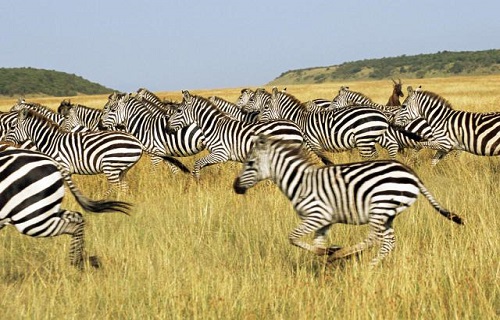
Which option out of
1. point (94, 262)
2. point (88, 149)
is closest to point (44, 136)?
point (88, 149)

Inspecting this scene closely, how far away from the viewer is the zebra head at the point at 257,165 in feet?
21.2

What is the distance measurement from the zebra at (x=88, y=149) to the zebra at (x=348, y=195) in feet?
16.9

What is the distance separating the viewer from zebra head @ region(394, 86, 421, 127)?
12859 mm

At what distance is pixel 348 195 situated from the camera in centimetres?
596

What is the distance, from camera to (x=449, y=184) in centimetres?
1077

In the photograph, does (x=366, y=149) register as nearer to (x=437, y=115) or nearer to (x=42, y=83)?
(x=437, y=115)

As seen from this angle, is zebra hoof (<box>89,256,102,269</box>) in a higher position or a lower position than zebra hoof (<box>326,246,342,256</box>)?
lower

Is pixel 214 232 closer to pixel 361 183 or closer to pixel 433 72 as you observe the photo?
pixel 361 183

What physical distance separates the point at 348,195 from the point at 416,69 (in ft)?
422

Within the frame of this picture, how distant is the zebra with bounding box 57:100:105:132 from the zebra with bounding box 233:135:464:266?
9.25m

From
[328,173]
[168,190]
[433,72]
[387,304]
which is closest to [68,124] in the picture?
[168,190]

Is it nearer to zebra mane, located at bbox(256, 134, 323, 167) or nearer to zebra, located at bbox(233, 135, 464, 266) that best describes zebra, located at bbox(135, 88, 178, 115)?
zebra mane, located at bbox(256, 134, 323, 167)

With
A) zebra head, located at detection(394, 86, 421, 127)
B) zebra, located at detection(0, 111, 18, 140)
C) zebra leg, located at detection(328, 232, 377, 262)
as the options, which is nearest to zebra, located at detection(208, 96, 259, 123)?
zebra head, located at detection(394, 86, 421, 127)

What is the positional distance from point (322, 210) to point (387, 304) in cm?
137
